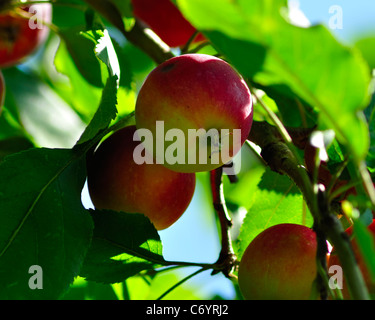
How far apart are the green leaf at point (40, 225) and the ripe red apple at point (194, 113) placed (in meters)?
0.17

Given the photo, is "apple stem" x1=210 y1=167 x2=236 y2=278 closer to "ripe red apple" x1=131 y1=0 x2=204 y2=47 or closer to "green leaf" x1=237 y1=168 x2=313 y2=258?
"green leaf" x1=237 y1=168 x2=313 y2=258

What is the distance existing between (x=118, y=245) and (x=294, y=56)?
49 cm

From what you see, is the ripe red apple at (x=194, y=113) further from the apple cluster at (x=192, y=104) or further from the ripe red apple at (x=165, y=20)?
the ripe red apple at (x=165, y=20)

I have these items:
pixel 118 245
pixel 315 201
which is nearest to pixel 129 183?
pixel 118 245

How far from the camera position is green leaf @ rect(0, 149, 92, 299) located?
93 centimetres

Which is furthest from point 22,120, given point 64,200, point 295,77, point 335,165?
point 295,77

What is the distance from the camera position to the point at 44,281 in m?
0.93

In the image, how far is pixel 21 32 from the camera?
4.84 ft

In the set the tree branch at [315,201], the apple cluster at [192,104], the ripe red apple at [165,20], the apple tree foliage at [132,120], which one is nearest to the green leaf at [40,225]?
the apple tree foliage at [132,120]

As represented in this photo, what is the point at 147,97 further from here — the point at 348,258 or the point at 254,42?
the point at 348,258

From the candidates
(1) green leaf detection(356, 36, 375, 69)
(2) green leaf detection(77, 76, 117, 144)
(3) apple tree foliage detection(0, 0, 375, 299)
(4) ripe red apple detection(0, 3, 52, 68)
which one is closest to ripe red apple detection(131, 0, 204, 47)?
(3) apple tree foliage detection(0, 0, 375, 299)

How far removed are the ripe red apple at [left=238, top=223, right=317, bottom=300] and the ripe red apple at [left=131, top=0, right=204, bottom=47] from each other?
74cm

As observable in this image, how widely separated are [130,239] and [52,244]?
138 mm

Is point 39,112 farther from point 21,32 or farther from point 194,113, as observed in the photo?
point 194,113
